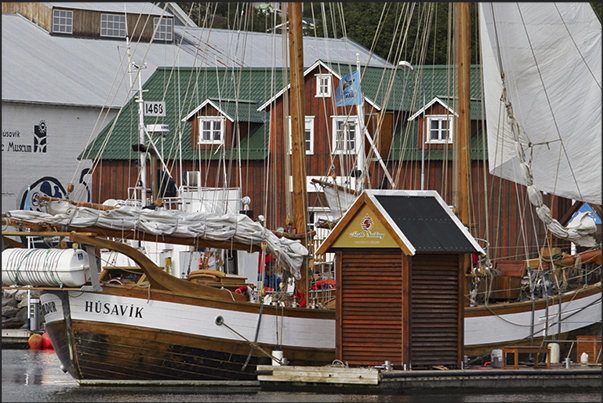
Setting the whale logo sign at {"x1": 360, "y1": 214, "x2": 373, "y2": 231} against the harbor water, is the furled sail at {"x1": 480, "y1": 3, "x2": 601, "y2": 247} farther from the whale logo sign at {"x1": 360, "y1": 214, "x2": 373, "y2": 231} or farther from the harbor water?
the harbor water

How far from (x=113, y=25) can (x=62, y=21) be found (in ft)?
9.17

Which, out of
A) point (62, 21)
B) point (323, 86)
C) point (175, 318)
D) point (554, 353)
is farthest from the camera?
point (62, 21)

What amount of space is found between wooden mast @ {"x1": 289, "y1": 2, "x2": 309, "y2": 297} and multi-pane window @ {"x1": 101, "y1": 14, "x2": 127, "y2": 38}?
32.1 m

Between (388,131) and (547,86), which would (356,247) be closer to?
(547,86)

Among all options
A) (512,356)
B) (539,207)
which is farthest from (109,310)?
(539,207)

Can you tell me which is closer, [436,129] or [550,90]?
[550,90]

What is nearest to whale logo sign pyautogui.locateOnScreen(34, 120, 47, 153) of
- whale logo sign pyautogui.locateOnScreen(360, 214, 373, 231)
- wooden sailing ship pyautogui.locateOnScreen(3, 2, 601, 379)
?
wooden sailing ship pyautogui.locateOnScreen(3, 2, 601, 379)

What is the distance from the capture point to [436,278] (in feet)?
65.4

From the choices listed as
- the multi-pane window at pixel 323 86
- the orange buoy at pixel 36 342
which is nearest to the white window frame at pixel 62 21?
the multi-pane window at pixel 323 86

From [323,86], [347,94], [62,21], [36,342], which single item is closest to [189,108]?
[323,86]

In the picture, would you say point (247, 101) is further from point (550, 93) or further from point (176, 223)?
point (176, 223)

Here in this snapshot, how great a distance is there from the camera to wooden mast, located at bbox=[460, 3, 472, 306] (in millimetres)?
25812

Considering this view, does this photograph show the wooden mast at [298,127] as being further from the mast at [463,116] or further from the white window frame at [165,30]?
the white window frame at [165,30]

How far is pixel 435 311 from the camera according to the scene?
1988 cm
